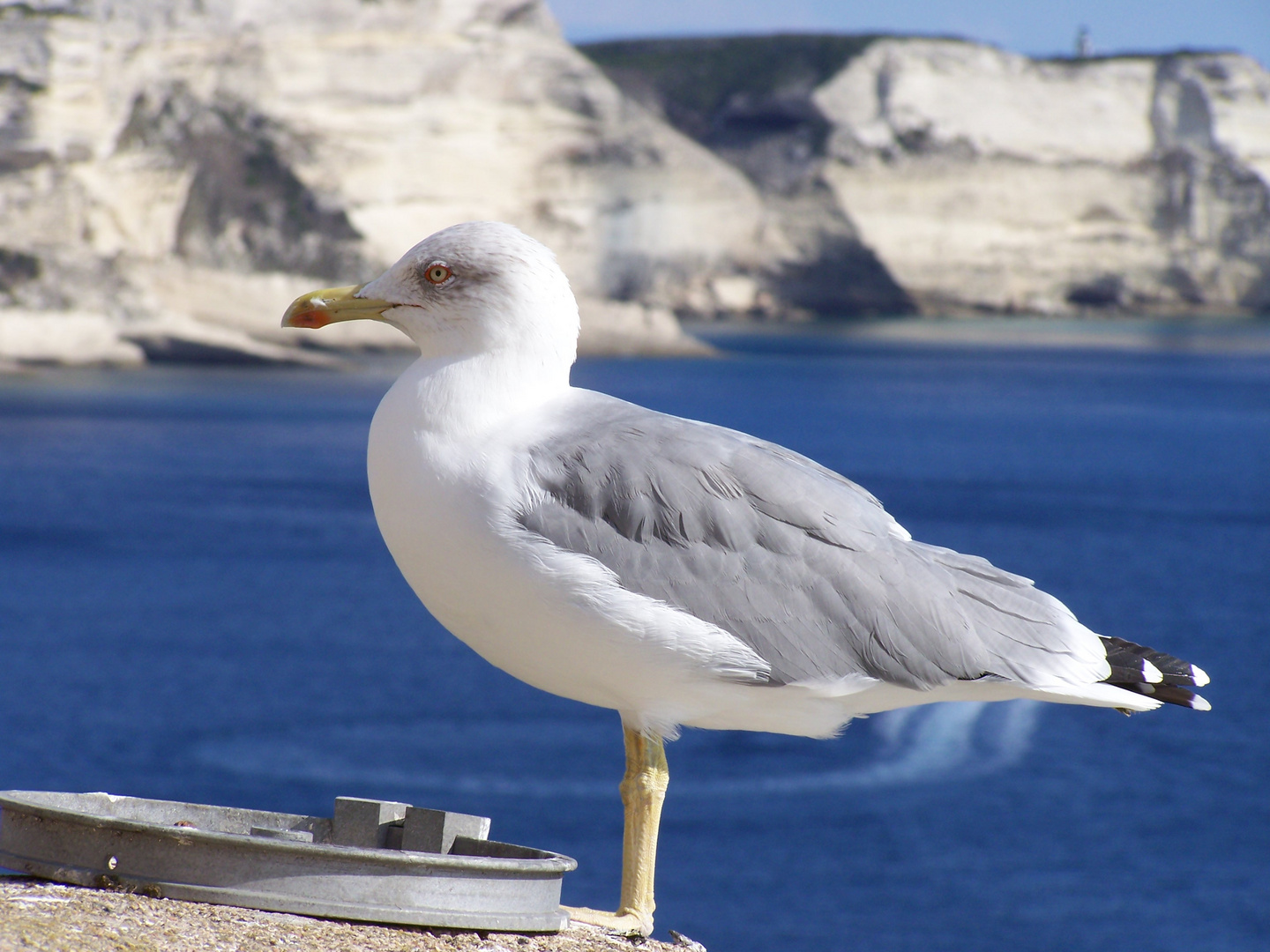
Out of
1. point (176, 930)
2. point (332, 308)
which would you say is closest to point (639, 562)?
point (332, 308)

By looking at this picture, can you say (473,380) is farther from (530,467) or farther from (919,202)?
(919,202)

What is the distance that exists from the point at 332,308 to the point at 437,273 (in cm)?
29

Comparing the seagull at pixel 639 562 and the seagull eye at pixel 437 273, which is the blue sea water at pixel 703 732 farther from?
the seagull eye at pixel 437 273

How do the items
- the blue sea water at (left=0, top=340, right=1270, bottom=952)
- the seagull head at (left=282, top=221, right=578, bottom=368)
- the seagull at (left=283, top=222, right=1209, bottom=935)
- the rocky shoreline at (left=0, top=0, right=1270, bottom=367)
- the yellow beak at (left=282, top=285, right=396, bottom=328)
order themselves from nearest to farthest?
the seagull at (left=283, top=222, right=1209, bottom=935)
the seagull head at (left=282, top=221, right=578, bottom=368)
the yellow beak at (left=282, top=285, right=396, bottom=328)
the blue sea water at (left=0, top=340, right=1270, bottom=952)
the rocky shoreline at (left=0, top=0, right=1270, bottom=367)

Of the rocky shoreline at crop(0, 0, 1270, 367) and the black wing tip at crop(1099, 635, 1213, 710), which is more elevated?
the rocky shoreline at crop(0, 0, 1270, 367)

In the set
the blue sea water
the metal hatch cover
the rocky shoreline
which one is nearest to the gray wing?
the metal hatch cover

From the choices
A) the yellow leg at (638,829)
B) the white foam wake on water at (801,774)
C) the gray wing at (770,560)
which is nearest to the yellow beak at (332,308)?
the gray wing at (770,560)

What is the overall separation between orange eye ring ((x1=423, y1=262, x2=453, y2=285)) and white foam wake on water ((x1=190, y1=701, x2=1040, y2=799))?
18.1m

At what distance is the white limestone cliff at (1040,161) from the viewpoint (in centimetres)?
7612

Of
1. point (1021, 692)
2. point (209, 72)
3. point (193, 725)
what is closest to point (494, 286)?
point (1021, 692)

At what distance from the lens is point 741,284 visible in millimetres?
80688

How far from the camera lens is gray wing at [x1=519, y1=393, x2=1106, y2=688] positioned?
11.4 feet

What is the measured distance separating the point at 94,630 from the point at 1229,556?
25437 millimetres

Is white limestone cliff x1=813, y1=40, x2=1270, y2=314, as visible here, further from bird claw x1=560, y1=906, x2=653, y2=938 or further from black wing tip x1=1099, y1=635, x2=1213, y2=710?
bird claw x1=560, y1=906, x2=653, y2=938
